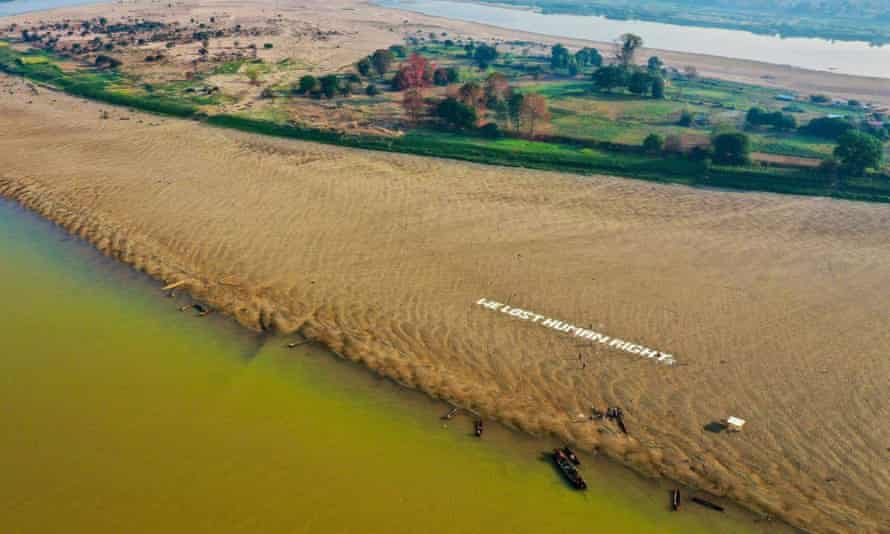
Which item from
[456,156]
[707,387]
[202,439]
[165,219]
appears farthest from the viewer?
[456,156]

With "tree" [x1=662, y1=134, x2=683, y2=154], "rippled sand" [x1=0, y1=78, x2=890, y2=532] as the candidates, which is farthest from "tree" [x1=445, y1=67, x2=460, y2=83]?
"tree" [x1=662, y1=134, x2=683, y2=154]

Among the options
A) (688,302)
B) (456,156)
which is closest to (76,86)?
(456,156)

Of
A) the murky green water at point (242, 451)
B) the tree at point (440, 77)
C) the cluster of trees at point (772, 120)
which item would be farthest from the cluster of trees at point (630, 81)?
the murky green water at point (242, 451)

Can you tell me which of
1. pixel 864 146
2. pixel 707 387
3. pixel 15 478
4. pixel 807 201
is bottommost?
pixel 15 478

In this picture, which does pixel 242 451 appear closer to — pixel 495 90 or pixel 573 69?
pixel 495 90

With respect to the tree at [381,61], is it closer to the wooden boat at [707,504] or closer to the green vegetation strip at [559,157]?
the green vegetation strip at [559,157]

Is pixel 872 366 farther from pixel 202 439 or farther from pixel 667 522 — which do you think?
pixel 202 439

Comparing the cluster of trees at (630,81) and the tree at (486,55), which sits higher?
the tree at (486,55)
